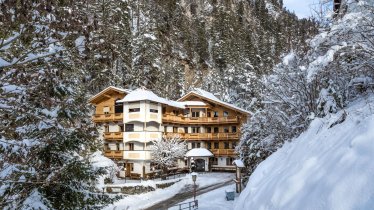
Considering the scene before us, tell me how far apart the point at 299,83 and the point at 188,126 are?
3675 centimetres

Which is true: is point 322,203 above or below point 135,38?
below

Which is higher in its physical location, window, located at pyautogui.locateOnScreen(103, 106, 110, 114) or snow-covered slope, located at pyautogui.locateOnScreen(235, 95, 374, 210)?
window, located at pyautogui.locateOnScreen(103, 106, 110, 114)

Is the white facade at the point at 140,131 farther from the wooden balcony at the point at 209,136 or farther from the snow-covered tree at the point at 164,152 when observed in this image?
the wooden balcony at the point at 209,136

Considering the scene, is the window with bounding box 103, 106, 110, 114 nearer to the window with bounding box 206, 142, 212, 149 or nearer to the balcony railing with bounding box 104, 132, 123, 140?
the balcony railing with bounding box 104, 132, 123, 140

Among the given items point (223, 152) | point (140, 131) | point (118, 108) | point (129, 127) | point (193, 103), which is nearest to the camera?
point (140, 131)

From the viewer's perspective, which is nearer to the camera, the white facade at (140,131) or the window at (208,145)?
the white facade at (140,131)

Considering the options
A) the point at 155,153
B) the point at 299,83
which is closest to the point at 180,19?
the point at 155,153

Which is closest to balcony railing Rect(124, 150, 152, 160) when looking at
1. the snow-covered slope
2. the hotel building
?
the hotel building

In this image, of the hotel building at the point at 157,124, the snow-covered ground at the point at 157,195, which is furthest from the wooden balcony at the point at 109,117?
the snow-covered ground at the point at 157,195

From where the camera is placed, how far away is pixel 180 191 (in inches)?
1330

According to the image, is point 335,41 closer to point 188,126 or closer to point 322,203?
point 322,203

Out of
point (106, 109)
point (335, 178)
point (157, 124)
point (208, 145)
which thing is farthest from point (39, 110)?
point (208, 145)

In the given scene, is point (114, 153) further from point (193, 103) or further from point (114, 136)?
point (193, 103)

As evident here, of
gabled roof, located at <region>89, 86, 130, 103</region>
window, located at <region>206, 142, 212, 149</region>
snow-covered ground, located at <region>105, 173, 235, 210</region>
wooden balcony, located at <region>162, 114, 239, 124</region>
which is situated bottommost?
snow-covered ground, located at <region>105, 173, 235, 210</region>
